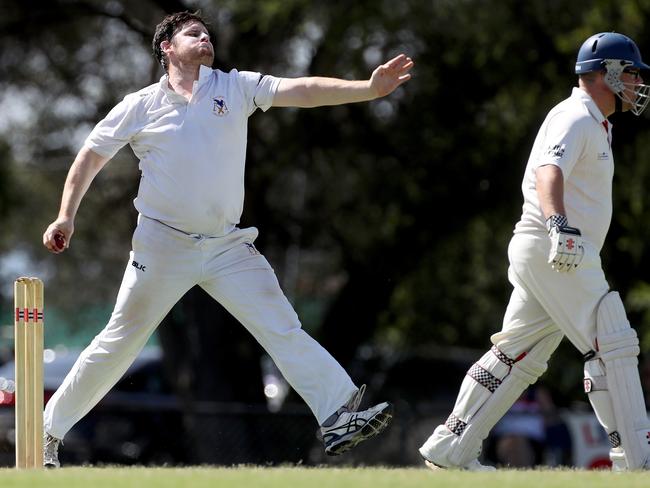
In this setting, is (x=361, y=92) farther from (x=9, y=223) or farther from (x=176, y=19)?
(x=9, y=223)

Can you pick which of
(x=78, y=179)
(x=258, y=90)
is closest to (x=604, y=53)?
(x=258, y=90)

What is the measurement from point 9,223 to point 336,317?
6845 mm

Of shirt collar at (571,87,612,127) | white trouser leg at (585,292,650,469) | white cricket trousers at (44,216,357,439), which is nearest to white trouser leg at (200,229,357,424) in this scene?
white cricket trousers at (44,216,357,439)

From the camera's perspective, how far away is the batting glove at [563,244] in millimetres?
7188

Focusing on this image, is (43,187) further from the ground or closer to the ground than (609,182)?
further from the ground

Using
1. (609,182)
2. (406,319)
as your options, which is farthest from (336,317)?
(609,182)

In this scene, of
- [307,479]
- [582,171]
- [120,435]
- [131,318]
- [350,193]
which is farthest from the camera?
[350,193]

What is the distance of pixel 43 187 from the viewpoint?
22.1 metres

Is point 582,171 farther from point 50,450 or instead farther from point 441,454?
point 50,450

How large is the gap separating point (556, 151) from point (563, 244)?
52 cm

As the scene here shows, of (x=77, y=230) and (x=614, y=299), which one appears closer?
(x=614, y=299)

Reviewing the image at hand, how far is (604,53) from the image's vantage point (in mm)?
7738

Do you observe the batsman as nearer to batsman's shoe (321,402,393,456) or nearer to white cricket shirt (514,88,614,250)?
white cricket shirt (514,88,614,250)

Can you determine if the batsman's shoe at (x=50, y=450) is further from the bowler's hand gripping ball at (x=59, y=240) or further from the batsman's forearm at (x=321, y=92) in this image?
the batsman's forearm at (x=321, y=92)
